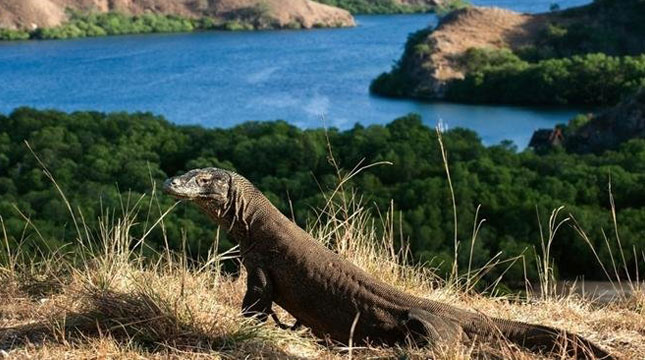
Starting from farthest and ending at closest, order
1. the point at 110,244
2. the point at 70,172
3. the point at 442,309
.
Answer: the point at 70,172, the point at 110,244, the point at 442,309

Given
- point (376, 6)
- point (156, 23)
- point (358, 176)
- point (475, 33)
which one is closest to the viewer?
point (358, 176)

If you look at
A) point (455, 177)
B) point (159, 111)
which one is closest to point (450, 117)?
point (159, 111)

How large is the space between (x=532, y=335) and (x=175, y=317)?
5.02ft

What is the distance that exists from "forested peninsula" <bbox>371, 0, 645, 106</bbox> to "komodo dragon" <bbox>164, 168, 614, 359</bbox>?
172 ft

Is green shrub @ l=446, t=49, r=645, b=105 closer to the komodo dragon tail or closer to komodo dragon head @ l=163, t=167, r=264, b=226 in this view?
the komodo dragon tail

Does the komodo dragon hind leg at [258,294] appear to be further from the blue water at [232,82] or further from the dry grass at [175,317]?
the blue water at [232,82]

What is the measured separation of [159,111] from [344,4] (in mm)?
82765

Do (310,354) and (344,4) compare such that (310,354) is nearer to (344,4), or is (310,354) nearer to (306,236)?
(306,236)

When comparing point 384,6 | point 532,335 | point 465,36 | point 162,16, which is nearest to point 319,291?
point 532,335

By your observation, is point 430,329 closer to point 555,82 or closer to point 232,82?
point 555,82

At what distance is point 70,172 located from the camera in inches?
1298

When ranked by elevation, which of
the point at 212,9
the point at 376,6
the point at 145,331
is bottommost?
the point at 376,6

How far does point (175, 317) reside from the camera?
436 cm

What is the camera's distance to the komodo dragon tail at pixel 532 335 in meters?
4.12
